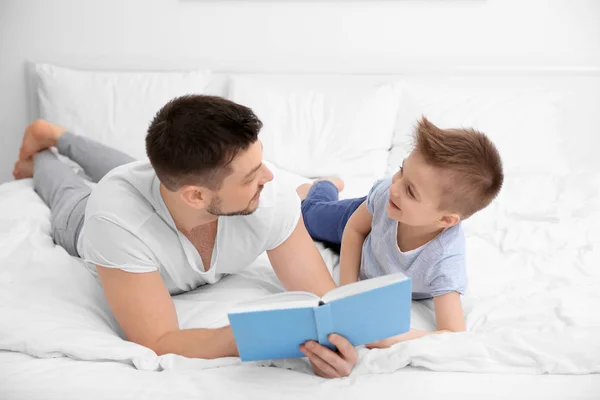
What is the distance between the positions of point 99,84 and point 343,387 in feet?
6.13

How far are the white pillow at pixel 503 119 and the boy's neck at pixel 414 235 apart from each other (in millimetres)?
912

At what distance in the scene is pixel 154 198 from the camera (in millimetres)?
1283

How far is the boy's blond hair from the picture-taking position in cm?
125

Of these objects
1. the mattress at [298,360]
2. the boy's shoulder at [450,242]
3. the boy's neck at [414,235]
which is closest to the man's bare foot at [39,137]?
the mattress at [298,360]

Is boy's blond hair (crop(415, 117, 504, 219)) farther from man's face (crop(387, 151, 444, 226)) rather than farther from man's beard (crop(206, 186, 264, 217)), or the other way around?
man's beard (crop(206, 186, 264, 217))

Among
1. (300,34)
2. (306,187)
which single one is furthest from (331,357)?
(300,34)

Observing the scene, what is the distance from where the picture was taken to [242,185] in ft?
3.92

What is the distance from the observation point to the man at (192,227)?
113 cm

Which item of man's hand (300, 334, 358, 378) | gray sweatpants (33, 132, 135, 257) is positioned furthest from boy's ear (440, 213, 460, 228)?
gray sweatpants (33, 132, 135, 257)

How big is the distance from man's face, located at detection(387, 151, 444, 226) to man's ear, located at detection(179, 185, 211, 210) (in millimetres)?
414

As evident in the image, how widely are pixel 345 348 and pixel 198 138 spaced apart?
477mm

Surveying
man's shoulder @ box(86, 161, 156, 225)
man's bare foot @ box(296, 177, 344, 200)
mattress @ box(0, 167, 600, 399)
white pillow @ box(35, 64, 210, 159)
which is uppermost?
white pillow @ box(35, 64, 210, 159)

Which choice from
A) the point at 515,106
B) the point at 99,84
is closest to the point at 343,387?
the point at 515,106

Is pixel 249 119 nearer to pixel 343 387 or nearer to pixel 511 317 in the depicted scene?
pixel 343 387
